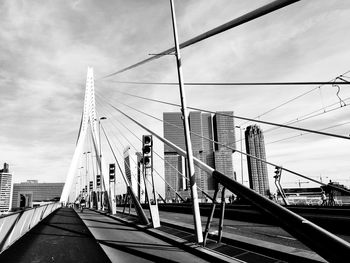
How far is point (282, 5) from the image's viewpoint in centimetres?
625

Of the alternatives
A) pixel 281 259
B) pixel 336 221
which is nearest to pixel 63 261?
pixel 281 259

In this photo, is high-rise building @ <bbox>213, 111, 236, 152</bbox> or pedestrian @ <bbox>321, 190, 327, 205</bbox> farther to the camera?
pedestrian @ <bbox>321, 190, 327, 205</bbox>

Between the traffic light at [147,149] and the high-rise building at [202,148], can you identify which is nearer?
the traffic light at [147,149]

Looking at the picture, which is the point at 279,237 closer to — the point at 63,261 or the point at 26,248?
the point at 63,261

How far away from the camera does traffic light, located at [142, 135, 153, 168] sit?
14586mm

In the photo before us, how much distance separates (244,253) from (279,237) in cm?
433

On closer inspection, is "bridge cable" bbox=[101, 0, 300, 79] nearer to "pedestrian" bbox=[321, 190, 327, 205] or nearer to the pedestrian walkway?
the pedestrian walkway

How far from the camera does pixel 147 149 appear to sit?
48.1ft

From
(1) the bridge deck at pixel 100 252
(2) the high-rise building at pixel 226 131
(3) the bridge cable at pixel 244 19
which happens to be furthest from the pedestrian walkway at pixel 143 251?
(3) the bridge cable at pixel 244 19

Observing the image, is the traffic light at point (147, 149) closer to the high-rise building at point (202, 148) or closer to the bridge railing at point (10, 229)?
the bridge railing at point (10, 229)

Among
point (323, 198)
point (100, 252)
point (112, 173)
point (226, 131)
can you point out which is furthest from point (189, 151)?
point (226, 131)

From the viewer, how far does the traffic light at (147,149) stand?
14586 millimetres

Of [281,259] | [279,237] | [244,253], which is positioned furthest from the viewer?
[279,237]

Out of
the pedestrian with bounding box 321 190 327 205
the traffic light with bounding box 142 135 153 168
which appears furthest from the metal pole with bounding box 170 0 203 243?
the pedestrian with bounding box 321 190 327 205
